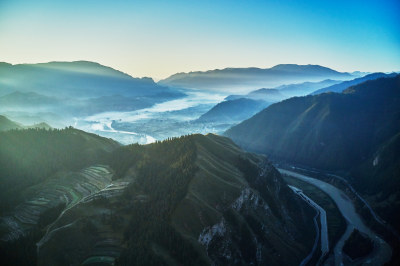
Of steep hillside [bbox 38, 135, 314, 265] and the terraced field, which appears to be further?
the terraced field

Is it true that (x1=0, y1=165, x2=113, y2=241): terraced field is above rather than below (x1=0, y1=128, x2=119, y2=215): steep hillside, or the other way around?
below

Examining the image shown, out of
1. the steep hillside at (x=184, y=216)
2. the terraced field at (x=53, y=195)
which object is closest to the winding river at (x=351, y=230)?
the steep hillside at (x=184, y=216)

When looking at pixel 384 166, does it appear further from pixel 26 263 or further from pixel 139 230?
pixel 26 263

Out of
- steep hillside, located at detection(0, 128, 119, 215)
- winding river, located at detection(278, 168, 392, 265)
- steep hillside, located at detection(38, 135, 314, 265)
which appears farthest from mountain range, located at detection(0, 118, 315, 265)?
winding river, located at detection(278, 168, 392, 265)

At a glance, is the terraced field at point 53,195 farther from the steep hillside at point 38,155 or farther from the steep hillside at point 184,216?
the steep hillside at point 184,216

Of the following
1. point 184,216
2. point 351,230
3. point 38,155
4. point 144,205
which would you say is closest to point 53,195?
point 38,155

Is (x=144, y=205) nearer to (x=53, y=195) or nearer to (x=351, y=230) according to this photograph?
(x=53, y=195)

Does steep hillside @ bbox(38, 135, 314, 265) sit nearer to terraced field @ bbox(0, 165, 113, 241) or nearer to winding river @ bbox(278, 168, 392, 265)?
terraced field @ bbox(0, 165, 113, 241)
